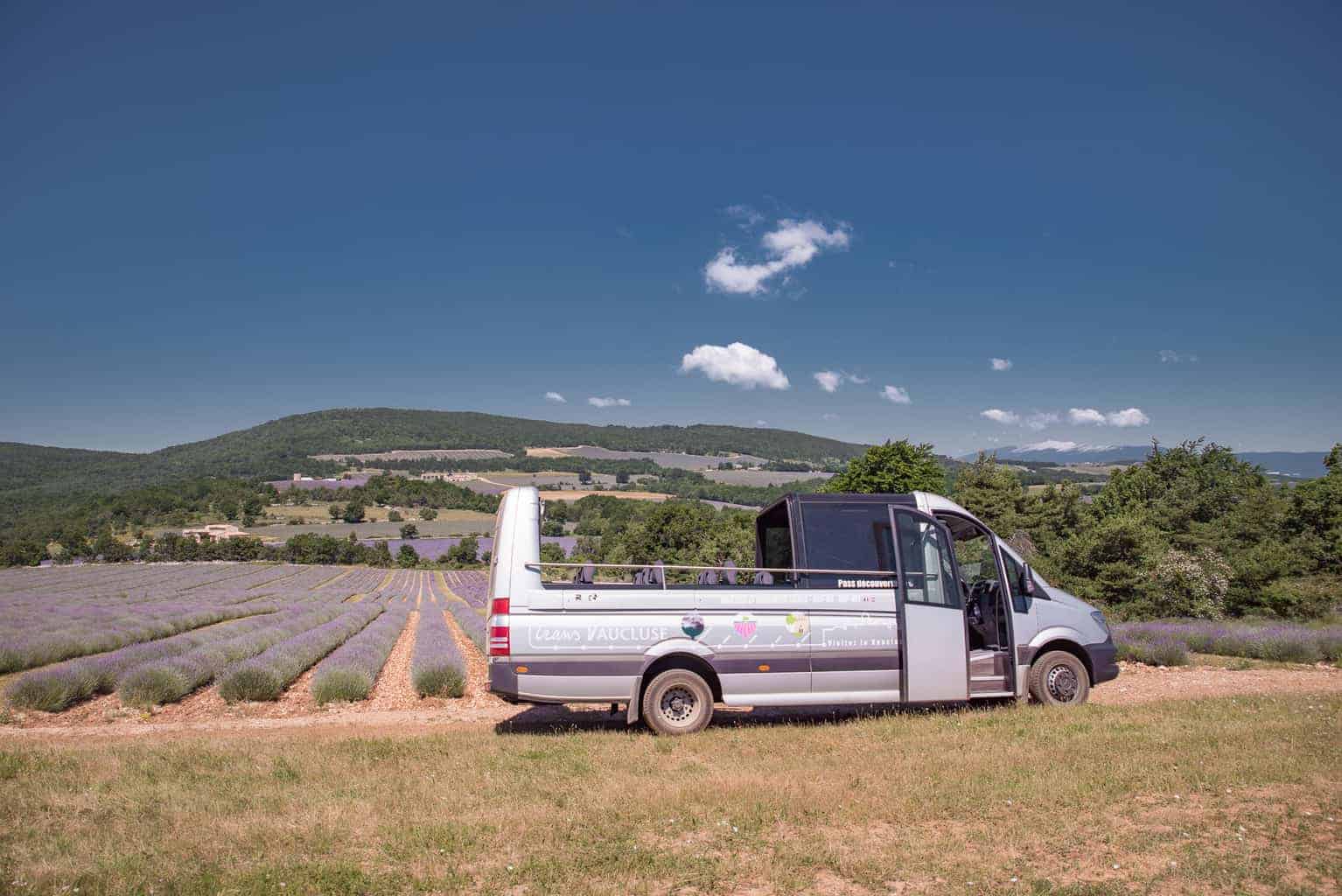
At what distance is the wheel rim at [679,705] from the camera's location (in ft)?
27.0

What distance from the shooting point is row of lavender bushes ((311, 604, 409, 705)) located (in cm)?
1227

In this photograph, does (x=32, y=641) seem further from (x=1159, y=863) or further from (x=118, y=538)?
(x=118, y=538)

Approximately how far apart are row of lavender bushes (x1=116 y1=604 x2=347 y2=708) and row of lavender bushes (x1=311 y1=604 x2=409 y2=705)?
1.91 m

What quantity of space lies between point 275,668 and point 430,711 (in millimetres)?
4028

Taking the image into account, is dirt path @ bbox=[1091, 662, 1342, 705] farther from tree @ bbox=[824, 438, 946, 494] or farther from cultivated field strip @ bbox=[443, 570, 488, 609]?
tree @ bbox=[824, 438, 946, 494]

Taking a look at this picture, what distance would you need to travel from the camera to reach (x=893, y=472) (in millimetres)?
51281

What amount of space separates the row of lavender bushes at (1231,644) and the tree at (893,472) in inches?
1275

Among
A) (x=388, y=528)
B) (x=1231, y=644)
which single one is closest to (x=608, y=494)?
(x=388, y=528)

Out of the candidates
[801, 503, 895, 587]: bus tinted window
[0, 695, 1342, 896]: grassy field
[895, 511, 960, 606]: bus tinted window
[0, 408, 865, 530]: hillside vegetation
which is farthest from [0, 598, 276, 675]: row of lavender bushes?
[0, 408, 865, 530]: hillside vegetation

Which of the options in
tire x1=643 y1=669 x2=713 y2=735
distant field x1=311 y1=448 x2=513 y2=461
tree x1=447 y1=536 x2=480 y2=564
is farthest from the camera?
distant field x1=311 y1=448 x2=513 y2=461

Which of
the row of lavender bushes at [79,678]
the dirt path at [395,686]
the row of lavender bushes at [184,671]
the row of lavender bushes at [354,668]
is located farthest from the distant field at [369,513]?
the row of lavender bushes at [79,678]

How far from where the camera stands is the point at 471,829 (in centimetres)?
512

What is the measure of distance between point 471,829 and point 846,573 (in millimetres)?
5014

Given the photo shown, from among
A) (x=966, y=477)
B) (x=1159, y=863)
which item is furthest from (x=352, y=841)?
(x=966, y=477)
